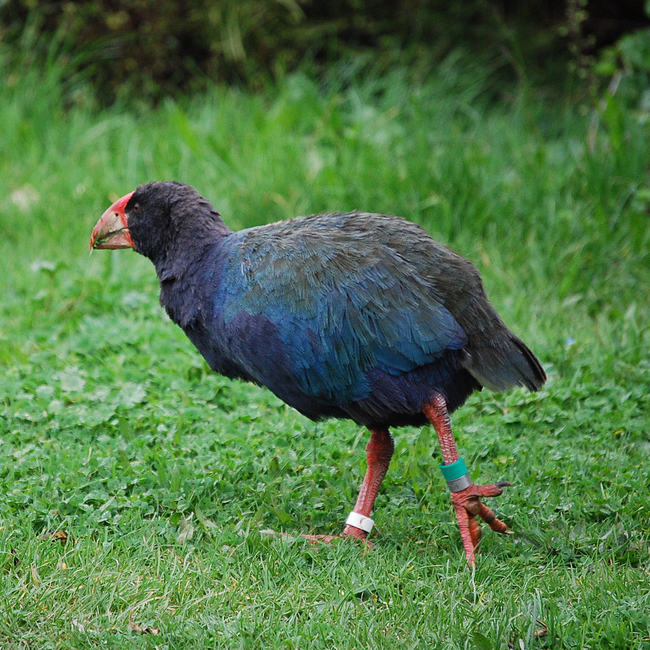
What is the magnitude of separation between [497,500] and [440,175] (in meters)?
2.50

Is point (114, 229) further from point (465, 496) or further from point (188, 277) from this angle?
point (465, 496)

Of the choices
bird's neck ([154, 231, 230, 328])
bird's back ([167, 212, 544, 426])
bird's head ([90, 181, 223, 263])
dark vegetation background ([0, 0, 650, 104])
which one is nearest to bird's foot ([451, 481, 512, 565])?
bird's back ([167, 212, 544, 426])

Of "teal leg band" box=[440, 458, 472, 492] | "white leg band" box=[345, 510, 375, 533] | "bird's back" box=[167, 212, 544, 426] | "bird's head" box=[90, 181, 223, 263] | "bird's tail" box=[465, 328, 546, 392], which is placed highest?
"bird's head" box=[90, 181, 223, 263]

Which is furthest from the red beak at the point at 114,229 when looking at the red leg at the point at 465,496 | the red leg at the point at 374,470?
the red leg at the point at 465,496

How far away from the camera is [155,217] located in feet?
9.73

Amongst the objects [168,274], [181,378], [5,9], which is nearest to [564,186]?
[181,378]

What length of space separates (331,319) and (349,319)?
56mm

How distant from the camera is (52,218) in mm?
5266

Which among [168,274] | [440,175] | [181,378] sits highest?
[168,274]

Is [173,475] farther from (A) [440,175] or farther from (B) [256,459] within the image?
(A) [440,175]

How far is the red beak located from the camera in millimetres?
3045

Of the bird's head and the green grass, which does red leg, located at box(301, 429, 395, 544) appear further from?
the bird's head

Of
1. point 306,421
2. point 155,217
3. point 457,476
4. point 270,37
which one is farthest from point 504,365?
point 270,37

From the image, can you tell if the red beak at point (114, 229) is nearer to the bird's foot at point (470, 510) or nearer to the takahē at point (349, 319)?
the takahē at point (349, 319)
